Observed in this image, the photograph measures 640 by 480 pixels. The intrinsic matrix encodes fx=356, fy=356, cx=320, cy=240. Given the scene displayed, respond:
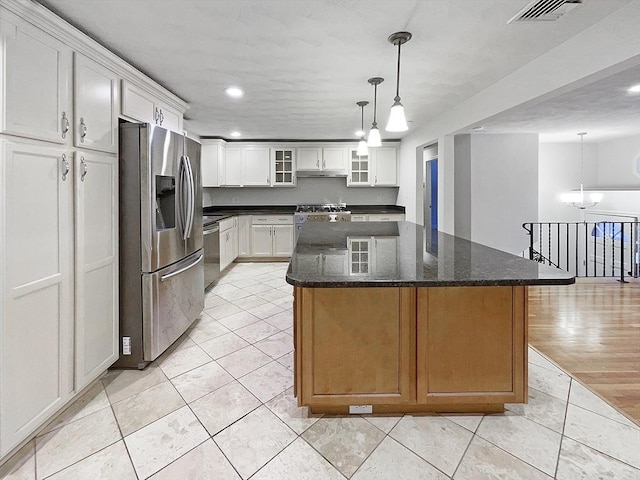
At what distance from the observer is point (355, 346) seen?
1758mm

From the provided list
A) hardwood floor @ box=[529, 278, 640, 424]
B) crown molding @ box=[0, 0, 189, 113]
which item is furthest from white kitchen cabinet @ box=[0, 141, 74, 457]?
hardwood floor @ box=[529, 278, 640, 424]

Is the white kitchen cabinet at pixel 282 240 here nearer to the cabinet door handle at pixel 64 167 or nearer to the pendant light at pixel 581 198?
the cabinet door handle at pixel 64 167

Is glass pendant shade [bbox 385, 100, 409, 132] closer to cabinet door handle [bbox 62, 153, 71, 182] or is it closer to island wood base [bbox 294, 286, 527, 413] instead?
island wood base [bbox 294, 286, 527, 413]

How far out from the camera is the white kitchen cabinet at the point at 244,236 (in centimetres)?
620

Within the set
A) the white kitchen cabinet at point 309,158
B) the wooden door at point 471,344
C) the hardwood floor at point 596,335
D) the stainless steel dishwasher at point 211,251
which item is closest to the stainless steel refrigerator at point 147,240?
the stainless steel dishwasher at point 211,251

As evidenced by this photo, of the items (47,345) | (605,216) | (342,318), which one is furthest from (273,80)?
(605,216)

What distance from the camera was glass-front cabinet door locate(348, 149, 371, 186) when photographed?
21.3 feet

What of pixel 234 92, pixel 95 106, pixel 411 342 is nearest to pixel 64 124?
pixel 95 106

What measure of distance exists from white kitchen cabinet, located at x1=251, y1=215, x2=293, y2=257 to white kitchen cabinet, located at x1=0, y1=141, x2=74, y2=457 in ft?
14.1

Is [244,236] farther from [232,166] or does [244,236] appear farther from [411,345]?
[411,345]

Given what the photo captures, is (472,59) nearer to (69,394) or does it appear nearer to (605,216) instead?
(69,394)

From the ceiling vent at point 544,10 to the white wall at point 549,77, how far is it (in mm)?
337

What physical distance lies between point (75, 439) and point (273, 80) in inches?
113

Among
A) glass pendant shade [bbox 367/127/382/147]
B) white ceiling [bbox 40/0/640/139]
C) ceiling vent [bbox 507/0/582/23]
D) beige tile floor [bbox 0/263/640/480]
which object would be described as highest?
white ceiling [bbox 40/0/640/139]
